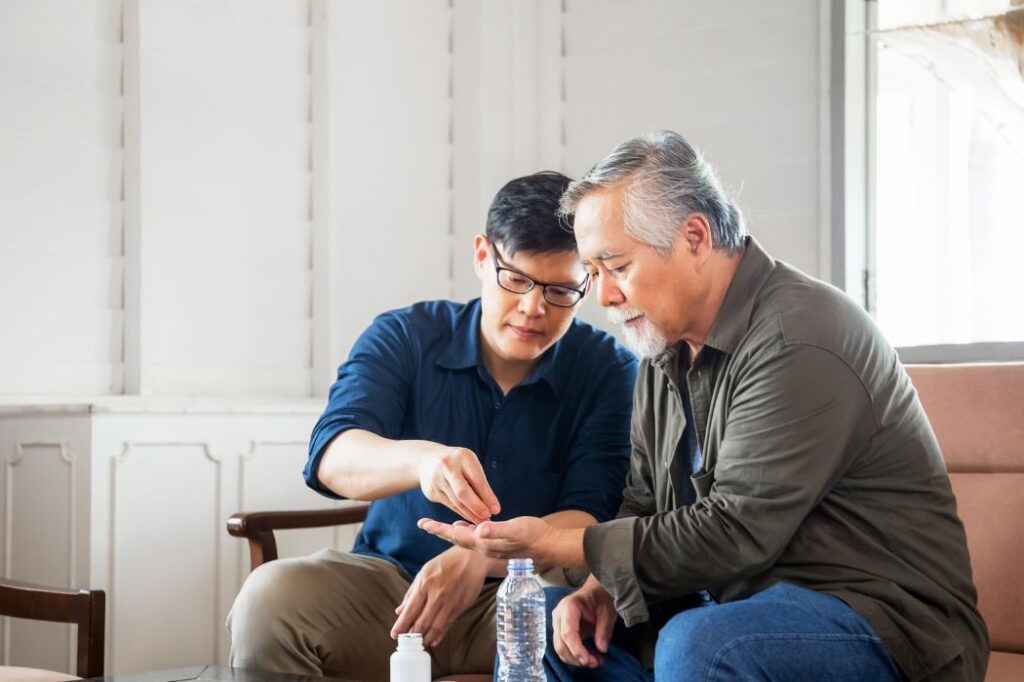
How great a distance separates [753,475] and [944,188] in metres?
2.04

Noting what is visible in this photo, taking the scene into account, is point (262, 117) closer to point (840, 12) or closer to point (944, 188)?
point (840, 12)

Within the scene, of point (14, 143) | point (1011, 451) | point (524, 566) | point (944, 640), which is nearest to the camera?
point (944, 640)

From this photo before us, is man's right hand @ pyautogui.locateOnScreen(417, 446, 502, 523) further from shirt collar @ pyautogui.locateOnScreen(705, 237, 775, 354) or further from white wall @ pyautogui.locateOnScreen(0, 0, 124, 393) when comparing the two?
white wall @ pyautogui.locateOnScreen(0, 0, 124, 393)

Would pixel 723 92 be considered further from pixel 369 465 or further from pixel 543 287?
pixel 369 465

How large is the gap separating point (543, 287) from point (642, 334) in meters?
0.34

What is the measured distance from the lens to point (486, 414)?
2408 millimetres

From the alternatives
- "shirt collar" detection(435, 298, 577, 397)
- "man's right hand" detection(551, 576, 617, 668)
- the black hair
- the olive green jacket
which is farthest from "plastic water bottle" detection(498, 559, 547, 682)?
the black hair

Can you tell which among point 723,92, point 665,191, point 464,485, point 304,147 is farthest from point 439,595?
point 723,92

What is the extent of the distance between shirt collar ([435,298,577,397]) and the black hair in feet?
0.78

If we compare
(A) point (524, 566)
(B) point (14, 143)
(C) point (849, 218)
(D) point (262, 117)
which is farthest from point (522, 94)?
(A) point (524, 566)

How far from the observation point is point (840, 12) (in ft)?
11.4

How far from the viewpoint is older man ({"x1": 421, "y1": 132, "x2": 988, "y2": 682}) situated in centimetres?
168

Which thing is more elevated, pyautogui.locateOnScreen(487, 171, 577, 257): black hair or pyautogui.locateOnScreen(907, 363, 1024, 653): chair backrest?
pyautogui.locateOnScreen(487, 171, 577, 257): black hair

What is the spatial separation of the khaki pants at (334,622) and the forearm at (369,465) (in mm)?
168
